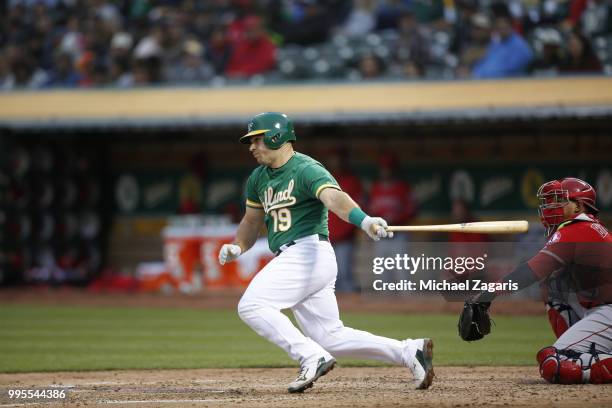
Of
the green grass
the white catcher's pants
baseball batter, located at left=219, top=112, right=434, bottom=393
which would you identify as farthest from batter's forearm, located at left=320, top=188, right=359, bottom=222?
the green grass

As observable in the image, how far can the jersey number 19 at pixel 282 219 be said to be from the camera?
6.23 metres

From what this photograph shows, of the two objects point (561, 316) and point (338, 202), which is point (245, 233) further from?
point (561, 316)

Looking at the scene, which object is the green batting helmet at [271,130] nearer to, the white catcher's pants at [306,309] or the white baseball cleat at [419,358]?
the white catcher's pants at [306,309]

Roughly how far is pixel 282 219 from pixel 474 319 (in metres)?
1.33

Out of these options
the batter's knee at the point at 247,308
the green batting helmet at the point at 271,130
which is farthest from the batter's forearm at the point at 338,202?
the batter's knee at the point at 247,308

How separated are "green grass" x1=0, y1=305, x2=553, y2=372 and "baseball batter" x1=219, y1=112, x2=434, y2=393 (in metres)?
2.21

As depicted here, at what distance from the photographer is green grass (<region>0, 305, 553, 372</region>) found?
8602 millimetres

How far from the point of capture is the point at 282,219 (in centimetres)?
625

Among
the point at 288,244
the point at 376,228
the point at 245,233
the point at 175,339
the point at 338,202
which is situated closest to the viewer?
the point at 376,228

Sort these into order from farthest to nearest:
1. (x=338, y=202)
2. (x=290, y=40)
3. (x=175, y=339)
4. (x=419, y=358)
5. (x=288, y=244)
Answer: (x=290, y=40)
(x=175, y=339)
(x=288, y=244)
(x=419, y=358)
(x=338, y=202)

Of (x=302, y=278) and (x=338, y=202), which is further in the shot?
(x=302, y=278)

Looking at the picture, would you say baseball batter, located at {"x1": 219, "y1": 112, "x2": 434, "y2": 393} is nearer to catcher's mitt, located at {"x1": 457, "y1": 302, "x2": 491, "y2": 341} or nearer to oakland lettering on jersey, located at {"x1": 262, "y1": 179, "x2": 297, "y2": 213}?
oakland lettering on jersey, located at {"x1": 262, "y1": 179, "x2": 297, "y2": 213}

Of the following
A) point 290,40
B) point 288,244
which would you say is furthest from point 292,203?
point 290,40

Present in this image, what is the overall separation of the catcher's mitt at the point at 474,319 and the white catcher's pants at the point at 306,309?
0.41 meters
